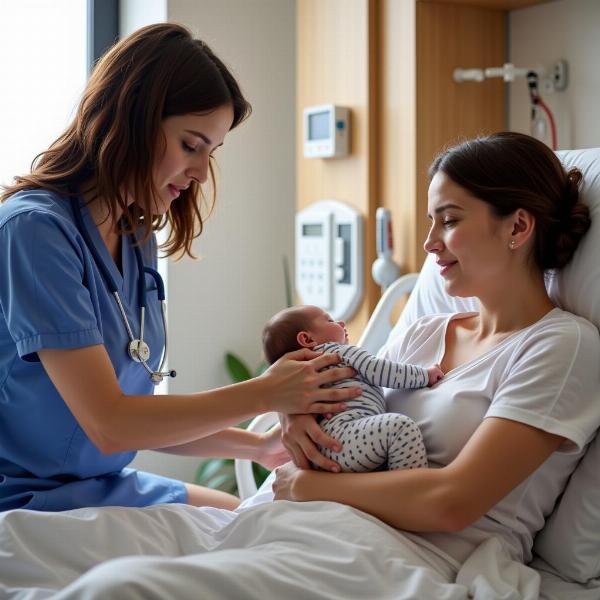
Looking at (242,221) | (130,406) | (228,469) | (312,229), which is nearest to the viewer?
(130,406)

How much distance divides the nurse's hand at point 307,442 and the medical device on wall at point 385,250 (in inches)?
46.1

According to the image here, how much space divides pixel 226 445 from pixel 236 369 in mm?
1294

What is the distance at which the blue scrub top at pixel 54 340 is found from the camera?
155 centimetres

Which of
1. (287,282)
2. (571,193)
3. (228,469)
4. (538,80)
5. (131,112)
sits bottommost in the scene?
(228,469)

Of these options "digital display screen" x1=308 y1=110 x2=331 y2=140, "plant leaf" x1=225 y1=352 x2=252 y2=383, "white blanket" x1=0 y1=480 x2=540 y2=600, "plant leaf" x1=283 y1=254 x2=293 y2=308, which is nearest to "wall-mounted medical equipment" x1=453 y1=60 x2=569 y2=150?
"digital display screen" x1=308 y1=110 x2=331 y2=140

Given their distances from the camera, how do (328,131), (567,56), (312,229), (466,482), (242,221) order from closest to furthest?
(466,482)
(567,56)
(328,131)
(312,229)
(242,221)

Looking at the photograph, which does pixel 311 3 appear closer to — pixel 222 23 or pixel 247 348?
pixel 222 23

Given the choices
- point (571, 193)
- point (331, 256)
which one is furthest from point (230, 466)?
point (571, 193)

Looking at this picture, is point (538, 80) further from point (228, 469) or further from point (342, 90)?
point (228, 469)

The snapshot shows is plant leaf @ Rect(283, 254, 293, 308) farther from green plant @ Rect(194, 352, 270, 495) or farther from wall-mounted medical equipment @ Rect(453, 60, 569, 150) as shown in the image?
wall-mounted medical equipment @ Rect(453, 60, 569, 150)

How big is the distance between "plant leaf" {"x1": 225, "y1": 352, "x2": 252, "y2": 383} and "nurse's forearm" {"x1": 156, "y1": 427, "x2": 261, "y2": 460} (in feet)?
4.10

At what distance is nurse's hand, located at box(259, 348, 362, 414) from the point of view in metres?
1.62

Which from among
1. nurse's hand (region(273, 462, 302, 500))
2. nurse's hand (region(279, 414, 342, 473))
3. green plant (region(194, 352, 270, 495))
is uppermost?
nurse's hand (region(279, 414, 342, 473))

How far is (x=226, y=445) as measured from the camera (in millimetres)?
1950
